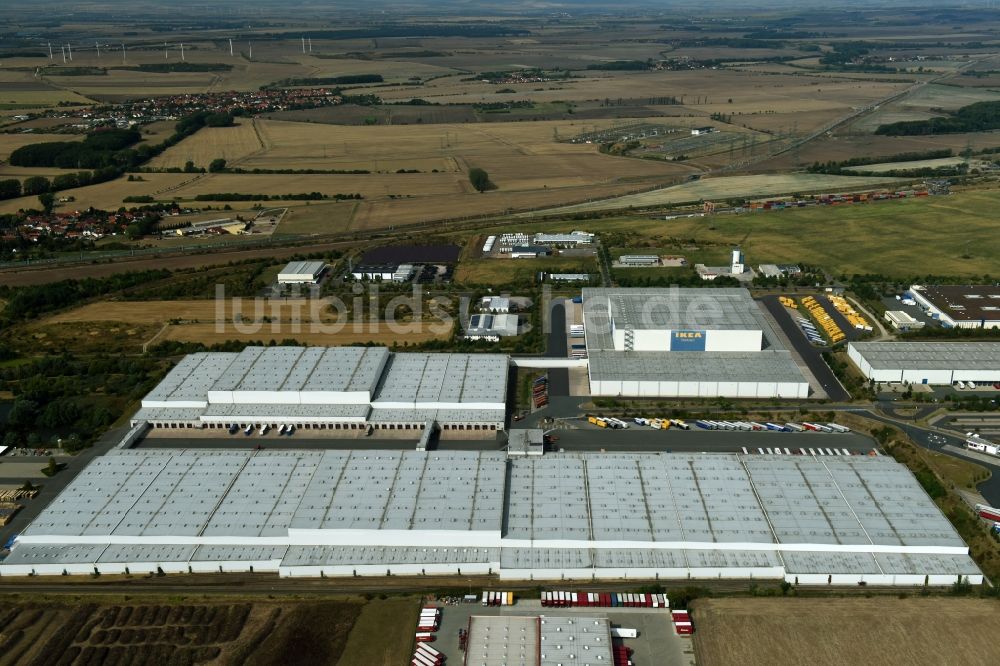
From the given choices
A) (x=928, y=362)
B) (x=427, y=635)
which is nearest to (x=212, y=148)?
(x=928, y=362)

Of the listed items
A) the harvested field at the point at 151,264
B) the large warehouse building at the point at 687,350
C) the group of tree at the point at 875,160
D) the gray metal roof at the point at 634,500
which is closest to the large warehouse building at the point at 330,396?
the gray metal roof at the point at 634,500

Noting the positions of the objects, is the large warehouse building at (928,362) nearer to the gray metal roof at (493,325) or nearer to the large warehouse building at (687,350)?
the large warehouse building at (687,350)

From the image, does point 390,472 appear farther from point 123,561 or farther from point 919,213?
point 919,213

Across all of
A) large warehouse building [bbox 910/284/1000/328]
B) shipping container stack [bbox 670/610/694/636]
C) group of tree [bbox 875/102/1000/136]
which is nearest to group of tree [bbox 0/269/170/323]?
shipping container stack [bbox 670/610/694/636]

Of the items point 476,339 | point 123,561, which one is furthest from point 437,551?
point 476,339

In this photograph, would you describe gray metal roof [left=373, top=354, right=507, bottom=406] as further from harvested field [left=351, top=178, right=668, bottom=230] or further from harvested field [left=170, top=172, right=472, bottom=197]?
harvested field [left=170, top=172, right=472, bottom=197]
